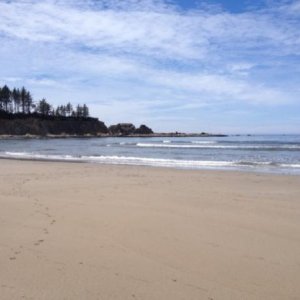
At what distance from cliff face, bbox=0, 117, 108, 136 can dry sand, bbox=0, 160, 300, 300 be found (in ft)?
320

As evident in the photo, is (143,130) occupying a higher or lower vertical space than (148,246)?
higher

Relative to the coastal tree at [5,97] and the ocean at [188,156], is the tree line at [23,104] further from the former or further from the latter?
the ocean at [188,156]

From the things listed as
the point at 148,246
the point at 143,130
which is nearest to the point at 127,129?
the point at 143,130

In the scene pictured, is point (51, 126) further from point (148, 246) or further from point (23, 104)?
point (148, 246)

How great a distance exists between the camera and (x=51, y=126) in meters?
110

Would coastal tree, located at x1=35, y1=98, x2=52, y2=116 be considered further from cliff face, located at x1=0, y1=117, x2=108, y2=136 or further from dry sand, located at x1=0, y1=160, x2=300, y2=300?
dry sand, located at x1=0, y1=160, x2=300, y2=300

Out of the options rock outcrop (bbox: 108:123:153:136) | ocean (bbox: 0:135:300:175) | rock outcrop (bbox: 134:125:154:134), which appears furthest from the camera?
rock outcrop (bbox: 134:125:154:134)

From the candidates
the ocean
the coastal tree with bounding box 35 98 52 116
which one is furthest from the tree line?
the ocean

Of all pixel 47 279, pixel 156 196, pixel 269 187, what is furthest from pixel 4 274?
pixel 269 187

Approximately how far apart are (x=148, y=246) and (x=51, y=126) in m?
109

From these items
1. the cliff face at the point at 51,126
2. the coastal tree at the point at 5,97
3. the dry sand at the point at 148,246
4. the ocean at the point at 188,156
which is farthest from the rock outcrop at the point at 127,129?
the dry sand at the point at 148,246

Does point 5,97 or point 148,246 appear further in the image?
point 5,97

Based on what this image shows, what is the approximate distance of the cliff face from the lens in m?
101

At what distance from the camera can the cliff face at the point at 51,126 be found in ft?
333
